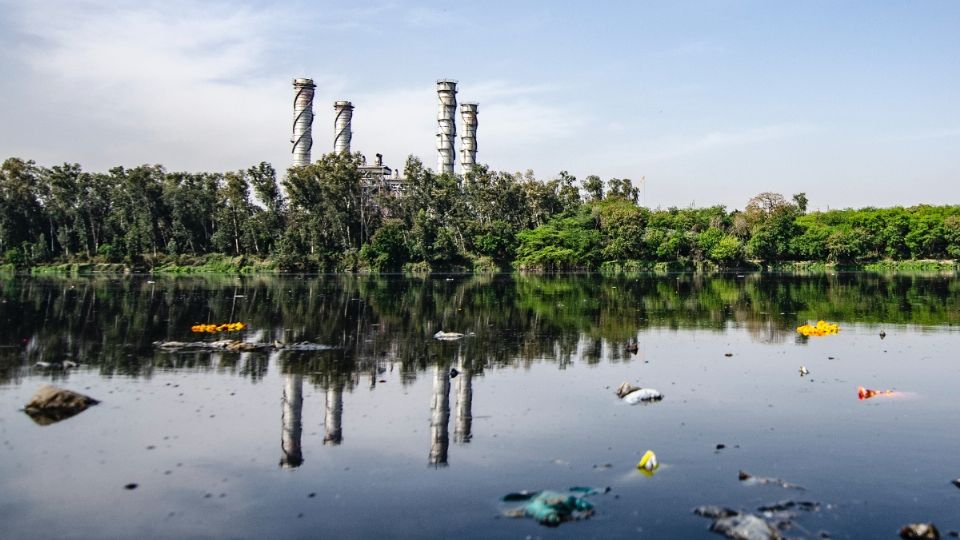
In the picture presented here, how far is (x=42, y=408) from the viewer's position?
15320mm

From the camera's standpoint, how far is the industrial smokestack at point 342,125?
99.9 meters

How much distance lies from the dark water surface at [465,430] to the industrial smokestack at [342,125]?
7313cm

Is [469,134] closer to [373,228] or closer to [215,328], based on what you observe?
[373,228]

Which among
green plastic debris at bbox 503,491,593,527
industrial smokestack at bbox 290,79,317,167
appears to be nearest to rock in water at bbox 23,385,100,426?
green plastic debris at bbox 503,491,593,527

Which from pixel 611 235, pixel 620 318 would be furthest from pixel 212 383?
pixel 611 235

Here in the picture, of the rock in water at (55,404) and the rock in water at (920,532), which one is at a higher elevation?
the rock in water at (55,404)

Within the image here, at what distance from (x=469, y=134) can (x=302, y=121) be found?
21.7m

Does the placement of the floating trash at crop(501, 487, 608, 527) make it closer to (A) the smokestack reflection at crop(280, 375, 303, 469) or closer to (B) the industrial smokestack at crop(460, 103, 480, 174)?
(A) the smokestack reflection at crop(280, 375, 303, 469)

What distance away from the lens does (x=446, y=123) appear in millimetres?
102000

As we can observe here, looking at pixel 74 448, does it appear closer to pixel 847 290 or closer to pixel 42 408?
pixel 42 408

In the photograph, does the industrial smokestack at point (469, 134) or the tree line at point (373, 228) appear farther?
the industrial smokestack at point (469, 134)

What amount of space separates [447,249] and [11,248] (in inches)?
1824

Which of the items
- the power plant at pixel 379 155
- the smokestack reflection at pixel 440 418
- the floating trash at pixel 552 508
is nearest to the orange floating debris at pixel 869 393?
the smokestack reflection at pixel 440 418

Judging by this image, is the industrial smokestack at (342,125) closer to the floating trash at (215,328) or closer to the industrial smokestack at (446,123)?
the industrial smokestack at (446,123)
